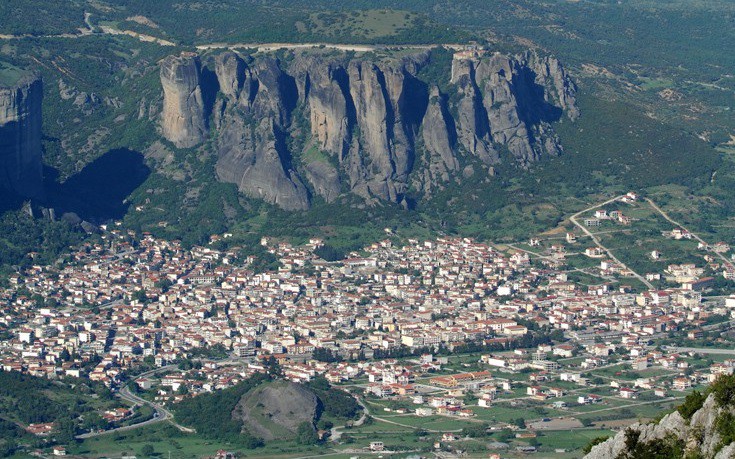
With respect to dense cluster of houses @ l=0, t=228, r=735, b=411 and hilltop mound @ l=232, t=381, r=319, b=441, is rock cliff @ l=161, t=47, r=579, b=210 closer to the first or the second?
dense cluster of houses @ l=0, t=228, r=735, b=411

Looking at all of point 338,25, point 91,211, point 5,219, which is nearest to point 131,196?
Result: point 91,211

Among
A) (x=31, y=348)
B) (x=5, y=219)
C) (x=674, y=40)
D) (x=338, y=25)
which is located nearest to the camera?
(x=31, y=348)

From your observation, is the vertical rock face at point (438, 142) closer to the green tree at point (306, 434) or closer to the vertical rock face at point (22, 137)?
the vertical rock face at point (22, 137)

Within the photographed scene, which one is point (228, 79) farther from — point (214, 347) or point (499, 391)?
point (499, 391)

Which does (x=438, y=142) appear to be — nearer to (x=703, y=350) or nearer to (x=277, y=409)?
(x=703, y=350)

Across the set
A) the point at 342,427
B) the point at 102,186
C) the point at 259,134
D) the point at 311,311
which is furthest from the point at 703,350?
the point at 102,186

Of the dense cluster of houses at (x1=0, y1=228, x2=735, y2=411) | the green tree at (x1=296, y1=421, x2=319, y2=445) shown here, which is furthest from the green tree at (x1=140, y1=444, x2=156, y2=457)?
the dense cluster of houses at (x1=0, y1=228, x2=735, y2=411)
